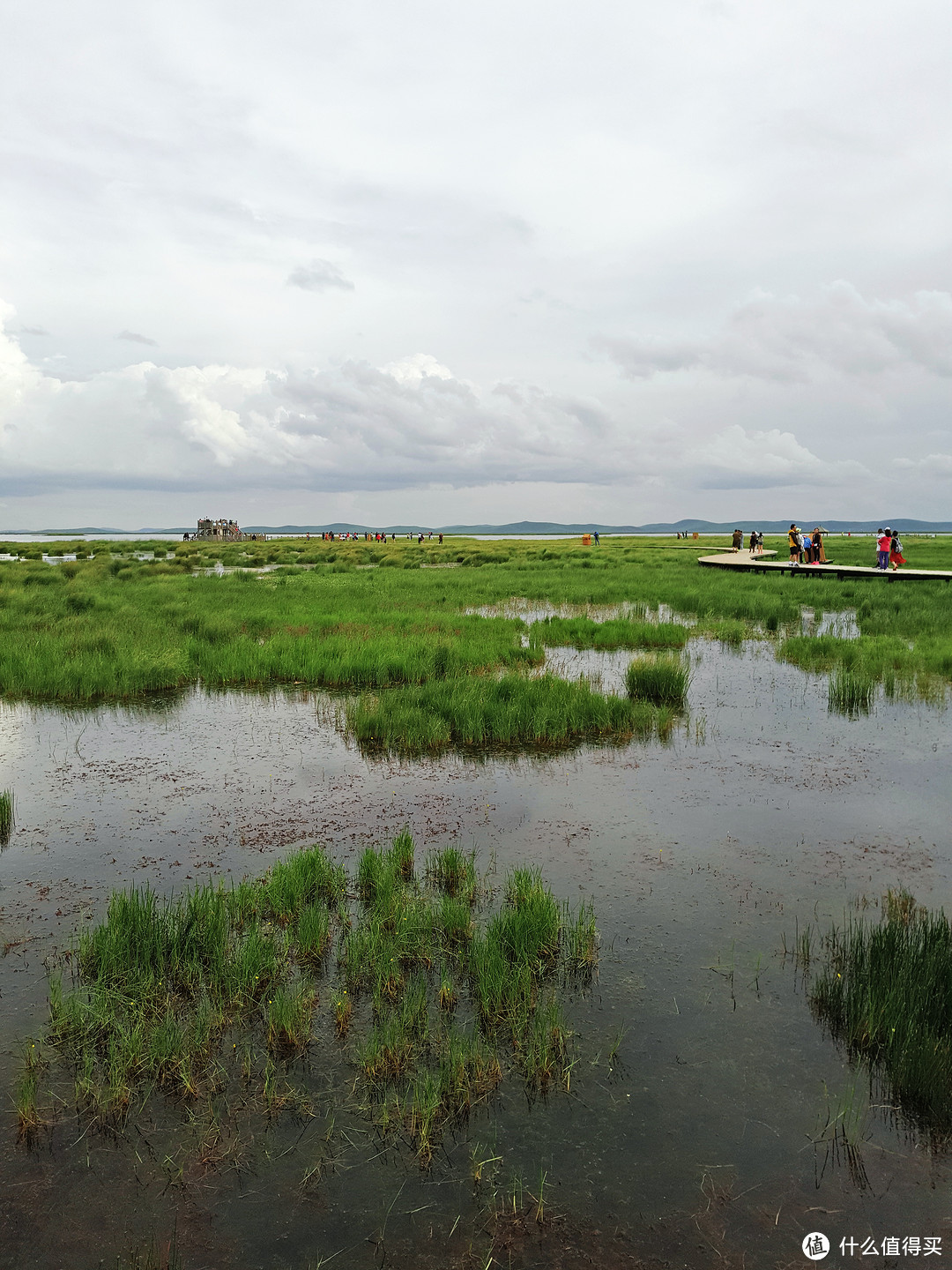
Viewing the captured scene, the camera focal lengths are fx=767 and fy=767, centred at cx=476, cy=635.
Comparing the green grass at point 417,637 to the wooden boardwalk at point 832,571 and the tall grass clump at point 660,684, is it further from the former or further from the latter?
the tall grass clump at point 660,684

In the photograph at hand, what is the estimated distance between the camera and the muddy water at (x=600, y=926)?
3770 millimetres

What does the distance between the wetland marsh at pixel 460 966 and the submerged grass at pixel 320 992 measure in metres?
0.03

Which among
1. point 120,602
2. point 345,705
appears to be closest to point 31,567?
point 120,602

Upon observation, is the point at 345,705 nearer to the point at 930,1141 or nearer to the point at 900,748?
the point at 900,748

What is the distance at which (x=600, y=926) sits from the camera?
6.43 m

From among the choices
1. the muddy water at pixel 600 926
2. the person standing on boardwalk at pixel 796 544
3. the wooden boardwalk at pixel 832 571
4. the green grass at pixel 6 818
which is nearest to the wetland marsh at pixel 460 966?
the muddy water at pixel 600 926

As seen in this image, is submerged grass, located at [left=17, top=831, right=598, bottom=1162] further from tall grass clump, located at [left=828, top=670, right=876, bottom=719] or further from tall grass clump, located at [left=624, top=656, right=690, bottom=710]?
tall grass clump, located at [left=828, top=670, right=876, bottom=719]

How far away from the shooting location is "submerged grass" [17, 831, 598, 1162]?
14.8 feet

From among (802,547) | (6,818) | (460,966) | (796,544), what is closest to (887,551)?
(796,544)

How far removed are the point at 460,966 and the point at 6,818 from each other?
5.97 metres

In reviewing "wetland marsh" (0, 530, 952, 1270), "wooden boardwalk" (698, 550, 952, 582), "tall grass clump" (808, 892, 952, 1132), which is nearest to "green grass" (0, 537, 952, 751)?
"wetland marsh" (0, 530, 952, 1270)

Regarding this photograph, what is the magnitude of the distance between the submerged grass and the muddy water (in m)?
0.20

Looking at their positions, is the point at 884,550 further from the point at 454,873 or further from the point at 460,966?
the point at 460,966

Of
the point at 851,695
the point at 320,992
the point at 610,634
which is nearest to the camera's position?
the point at 320,992
